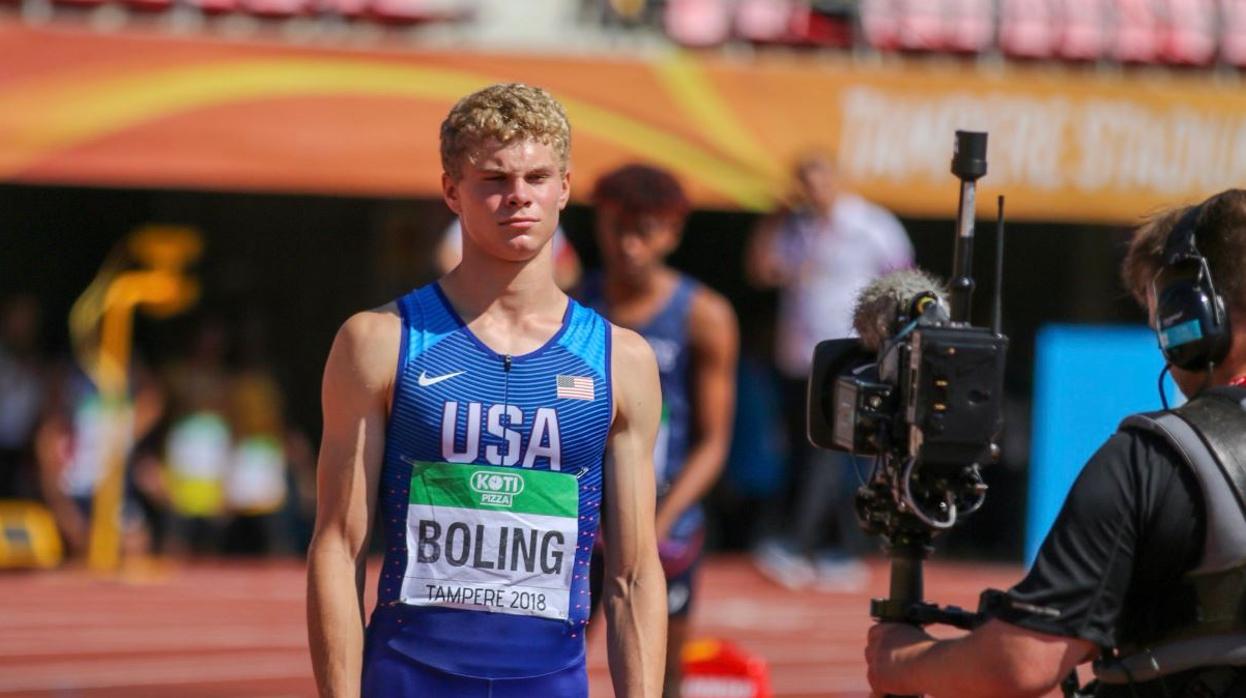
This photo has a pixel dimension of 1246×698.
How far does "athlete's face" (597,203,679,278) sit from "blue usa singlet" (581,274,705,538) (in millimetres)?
162

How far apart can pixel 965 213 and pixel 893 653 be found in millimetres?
818

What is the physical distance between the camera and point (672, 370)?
6.95m

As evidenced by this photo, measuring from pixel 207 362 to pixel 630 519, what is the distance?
33.2 feet

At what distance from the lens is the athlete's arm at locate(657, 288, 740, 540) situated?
6867 mm

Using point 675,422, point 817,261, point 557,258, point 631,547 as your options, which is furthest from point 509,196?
point 817,261

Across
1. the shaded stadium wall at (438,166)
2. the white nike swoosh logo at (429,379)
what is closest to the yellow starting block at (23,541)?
the shaded stadium wall at (438,166)

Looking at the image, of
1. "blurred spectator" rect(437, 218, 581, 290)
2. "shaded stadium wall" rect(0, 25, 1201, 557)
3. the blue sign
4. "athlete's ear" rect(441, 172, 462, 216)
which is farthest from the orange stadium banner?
"athlete's ear" rect(441, 172, 462, 216)

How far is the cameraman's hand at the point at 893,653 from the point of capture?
351 centimetres

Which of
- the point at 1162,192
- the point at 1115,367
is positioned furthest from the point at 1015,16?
the point at 1115,367

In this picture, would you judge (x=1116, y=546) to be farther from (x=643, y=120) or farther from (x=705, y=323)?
(x=643, y=120)

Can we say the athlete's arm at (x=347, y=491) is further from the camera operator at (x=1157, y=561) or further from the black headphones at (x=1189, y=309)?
the black headphones at (x=1189, y=309)

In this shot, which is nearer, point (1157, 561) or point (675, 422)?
point (1157, 561)

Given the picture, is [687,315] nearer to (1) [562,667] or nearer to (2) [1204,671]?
(1) [562,667]

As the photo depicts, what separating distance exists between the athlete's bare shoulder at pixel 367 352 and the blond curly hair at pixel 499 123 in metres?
0.33
